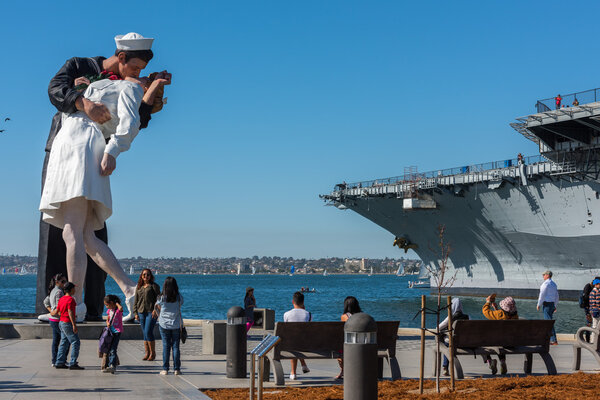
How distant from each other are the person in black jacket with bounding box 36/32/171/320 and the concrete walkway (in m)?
2.51

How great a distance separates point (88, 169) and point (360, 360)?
9.86m

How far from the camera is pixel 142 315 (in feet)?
40.6

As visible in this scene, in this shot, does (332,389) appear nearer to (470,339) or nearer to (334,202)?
(470,339)

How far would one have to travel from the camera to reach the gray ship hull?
47.9 meters

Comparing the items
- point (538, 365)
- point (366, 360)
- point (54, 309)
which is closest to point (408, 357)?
point (538, 365)

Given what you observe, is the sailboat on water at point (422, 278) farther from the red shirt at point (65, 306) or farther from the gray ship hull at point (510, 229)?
the red shirt at point (65, 306)

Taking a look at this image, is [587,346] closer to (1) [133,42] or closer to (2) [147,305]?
(2) [147,305]

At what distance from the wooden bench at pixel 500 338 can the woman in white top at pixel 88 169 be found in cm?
750

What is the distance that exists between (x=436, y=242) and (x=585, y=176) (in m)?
18.2

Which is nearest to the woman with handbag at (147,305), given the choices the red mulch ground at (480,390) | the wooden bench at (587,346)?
the red mulch ground at (480,390)

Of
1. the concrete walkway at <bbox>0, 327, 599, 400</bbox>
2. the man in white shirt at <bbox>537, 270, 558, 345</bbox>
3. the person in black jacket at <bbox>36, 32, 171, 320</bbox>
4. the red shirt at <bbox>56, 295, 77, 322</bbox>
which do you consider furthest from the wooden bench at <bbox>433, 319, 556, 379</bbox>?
the person in black jacket at <bbox>36, 32, 171, 320</bbox>

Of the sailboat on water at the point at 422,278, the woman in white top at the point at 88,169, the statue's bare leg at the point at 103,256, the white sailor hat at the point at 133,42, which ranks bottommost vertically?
the sailboat on water at the point at 422,278

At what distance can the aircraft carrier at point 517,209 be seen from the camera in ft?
147

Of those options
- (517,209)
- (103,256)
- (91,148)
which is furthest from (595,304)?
(517,209)
